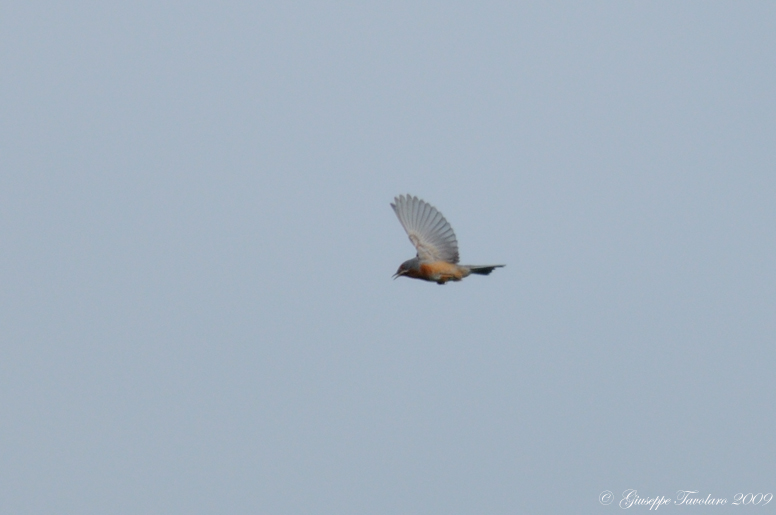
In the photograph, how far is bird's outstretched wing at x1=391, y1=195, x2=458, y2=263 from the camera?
1694 centimetres

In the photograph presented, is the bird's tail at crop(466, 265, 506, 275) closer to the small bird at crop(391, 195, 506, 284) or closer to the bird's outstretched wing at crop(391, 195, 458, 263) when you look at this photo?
the small bird at crop(391, 195, 506, 284)

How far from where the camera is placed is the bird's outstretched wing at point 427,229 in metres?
16.9

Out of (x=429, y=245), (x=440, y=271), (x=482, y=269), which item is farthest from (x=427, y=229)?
(x=482, y=269)

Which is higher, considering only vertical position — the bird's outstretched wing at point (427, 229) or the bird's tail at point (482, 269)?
the bird's outstretched wing at point (427, 229)

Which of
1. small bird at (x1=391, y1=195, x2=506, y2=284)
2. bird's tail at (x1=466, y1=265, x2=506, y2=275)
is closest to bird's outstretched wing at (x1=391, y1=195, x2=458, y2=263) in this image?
small bird at (x1=391, y1=195, x2=506, y2=284)

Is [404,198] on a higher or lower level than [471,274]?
higher

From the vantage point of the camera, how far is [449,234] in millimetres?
17047

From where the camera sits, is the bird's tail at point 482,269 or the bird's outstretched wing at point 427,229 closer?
the bird's tail at point 482,269

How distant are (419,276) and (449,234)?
1.01 m

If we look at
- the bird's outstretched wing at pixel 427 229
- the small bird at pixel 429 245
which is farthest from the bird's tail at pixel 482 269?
the bird's outstretched wing at pixel 427 229

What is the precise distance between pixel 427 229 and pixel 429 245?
1.08ft

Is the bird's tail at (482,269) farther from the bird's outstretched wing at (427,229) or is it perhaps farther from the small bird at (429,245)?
the bird's outstretched wing at (427,229)

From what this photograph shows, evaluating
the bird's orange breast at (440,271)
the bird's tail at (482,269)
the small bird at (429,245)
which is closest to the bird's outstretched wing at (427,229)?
the small bird at (429,245)

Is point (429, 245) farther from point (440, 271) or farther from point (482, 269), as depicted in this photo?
point (482, 269)
